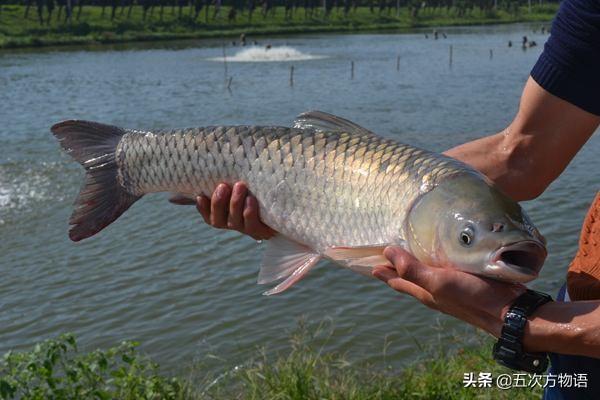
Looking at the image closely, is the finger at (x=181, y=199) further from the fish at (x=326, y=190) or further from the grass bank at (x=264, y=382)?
the grass bank at (x=264, y=382)

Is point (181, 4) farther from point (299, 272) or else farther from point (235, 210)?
point (299, 272)

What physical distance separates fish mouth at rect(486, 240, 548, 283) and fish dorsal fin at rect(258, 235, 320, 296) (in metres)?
0.94

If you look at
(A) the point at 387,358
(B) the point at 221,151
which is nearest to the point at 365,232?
(B) the point at 221,151

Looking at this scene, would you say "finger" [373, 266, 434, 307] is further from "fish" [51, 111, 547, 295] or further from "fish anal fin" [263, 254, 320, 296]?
"fish anal fin" [263, 254, 320, 296]

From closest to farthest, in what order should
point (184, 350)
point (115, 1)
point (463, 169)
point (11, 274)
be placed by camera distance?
point (463, 169) < point (184, 350) < point (11, 274) < point (115, 1)

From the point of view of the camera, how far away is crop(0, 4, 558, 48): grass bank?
6969 centimetres

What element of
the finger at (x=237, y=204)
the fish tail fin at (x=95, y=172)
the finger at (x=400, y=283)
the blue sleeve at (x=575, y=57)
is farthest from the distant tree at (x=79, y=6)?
the finger at (x=400, y=283)

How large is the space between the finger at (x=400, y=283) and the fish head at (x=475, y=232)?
0.40 feet

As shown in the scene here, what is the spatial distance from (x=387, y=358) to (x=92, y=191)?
4.28 meters

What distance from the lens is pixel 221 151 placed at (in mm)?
3141

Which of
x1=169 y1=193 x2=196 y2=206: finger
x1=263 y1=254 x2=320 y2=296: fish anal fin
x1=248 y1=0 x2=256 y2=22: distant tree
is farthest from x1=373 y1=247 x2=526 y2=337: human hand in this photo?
x1=248 y1=0 x2=256 y2=22: distant tree

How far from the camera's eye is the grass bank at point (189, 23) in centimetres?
6969

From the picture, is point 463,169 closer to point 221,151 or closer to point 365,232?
point 365,232

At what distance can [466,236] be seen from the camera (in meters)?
2.24
